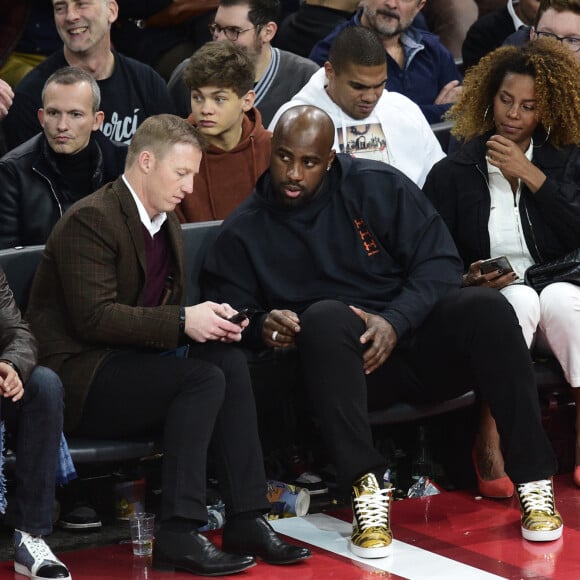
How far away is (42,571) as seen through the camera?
3.75m

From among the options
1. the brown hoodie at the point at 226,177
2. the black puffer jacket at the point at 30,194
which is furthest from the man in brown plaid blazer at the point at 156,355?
the brown hoodie at the point at 226,177

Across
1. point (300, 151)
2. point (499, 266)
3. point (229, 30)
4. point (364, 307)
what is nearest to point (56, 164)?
point (300, 151)

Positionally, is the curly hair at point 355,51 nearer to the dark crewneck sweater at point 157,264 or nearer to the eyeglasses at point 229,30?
the eyeglasses at point 229,30

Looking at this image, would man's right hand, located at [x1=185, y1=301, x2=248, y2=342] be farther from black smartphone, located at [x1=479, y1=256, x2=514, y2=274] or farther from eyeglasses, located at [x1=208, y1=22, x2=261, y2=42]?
eyeglasses, located at [x1=208, y1=22, x2=261, y2=42]

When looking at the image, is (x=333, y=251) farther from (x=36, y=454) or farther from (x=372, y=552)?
(x=36, y=454)

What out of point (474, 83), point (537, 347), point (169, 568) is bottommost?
point (169, 568)

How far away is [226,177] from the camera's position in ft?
16.8

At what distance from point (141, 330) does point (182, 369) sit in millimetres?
177

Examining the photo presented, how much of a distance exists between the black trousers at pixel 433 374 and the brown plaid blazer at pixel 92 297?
46 centimetres

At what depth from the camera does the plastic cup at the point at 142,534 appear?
4.09 metres

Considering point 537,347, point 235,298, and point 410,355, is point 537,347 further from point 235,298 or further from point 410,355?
point 235,298

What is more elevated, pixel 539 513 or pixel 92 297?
pixel 92 297

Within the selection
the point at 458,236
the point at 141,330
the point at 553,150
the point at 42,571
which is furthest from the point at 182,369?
the point at 553,150

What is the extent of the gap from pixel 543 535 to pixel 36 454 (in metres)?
1.55
